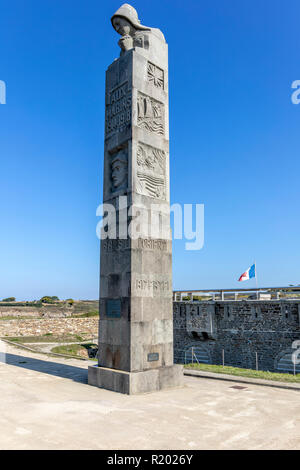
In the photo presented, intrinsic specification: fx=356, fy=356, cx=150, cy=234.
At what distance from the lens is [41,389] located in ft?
27.2

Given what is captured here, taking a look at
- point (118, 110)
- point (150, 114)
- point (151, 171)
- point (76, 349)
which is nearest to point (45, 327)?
point (76, 349)

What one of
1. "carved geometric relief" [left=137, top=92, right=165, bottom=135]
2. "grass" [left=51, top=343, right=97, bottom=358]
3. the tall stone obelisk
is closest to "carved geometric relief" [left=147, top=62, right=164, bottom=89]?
the tall stone obelisk

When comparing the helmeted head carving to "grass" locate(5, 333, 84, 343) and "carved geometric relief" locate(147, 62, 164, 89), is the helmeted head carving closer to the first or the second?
"carved geometric relief" locate(147, 62, 164, 89)

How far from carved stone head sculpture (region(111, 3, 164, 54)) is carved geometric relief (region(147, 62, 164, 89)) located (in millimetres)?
583

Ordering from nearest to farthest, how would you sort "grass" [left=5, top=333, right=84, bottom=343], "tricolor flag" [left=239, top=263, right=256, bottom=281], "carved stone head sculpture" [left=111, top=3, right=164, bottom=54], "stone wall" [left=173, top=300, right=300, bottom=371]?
"carved stone head sculpture" [left=111, top=3, right=164, bottom=54] → "stone wall" [left=173, top=300, right=300, bottom=371] → "grass" [left=5, top=333, right=84, bottom=343] → "tricolor flag" [left=239, top=263, right=256, bottom=281]

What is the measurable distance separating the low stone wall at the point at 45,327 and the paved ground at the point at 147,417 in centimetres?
1636

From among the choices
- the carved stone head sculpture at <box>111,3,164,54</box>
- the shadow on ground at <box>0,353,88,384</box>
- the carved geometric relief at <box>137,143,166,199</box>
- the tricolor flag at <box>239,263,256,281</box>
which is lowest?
the shadow on ground at <box>0,353,88,384</box>

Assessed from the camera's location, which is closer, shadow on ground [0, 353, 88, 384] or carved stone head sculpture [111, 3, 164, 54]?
carved stone head sculpture [111, 3, 164, 54]

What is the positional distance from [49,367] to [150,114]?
8.38m

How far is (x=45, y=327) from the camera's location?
84.4 ft

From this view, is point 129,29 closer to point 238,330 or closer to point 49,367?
point 49,367

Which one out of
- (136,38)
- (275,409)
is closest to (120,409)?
(275,409)

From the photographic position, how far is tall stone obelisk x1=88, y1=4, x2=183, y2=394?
27.4 feet

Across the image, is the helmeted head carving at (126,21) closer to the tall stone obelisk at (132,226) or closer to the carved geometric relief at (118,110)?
the tall stone obelisk at (132,226)
